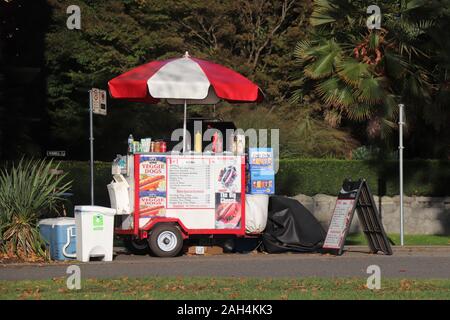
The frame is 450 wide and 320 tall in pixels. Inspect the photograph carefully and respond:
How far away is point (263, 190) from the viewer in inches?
702

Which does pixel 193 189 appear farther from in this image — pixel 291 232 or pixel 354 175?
pixel 354 175

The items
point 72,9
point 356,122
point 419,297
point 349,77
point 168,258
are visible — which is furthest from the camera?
point 356,122

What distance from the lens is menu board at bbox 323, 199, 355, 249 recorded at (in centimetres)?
1727

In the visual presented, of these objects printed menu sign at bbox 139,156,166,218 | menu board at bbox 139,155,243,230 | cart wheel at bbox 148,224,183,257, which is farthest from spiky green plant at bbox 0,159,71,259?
cart wheel at bbox 148,224,183,257

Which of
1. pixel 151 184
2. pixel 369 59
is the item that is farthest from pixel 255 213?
pixel 369 59

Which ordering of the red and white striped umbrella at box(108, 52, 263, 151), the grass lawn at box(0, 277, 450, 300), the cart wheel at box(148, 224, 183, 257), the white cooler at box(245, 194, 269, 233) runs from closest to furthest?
the grass lawn at box(0, 277, 450, 300) → the cart wheel at box(148, 224, 183, 257) → the red and white striped umbrella at box(108, 52, 263, 151) → the white cooler at box(245, 194, 269, 233)

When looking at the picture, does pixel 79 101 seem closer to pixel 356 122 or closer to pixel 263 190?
pixel 356 122

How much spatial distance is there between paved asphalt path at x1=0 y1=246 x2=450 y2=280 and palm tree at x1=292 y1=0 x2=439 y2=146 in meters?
6.58

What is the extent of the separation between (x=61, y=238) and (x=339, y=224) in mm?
4917

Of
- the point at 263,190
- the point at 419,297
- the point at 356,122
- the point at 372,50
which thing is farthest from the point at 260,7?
the point at 419,297

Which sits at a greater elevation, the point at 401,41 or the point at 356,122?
the point at 401,41

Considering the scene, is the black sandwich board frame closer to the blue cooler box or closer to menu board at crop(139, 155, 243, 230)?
menu board at crop(139, 155, 243, 230)

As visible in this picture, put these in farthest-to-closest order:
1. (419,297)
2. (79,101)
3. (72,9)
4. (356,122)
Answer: (79,101)
(356,122)
(72,9)
(419,297)

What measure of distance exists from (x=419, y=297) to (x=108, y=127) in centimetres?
1914
